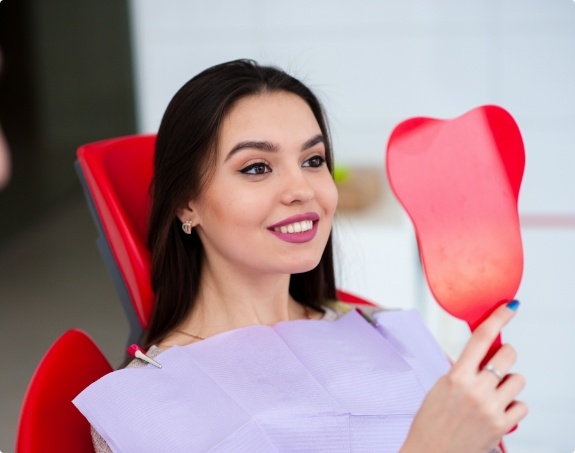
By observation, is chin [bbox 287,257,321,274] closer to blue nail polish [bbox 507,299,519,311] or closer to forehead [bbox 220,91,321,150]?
forehead [bbox 220,91,321,150]

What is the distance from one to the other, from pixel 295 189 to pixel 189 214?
255 mm

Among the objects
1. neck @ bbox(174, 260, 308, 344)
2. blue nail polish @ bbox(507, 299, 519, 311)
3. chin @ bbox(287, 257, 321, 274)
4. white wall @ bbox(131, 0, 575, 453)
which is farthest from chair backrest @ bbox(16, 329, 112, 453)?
white wall @ bbox(131, 0, 575, 453)

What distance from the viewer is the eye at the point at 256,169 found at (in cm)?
146

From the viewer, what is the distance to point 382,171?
4.32 metres

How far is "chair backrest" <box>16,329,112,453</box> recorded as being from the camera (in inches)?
53.7

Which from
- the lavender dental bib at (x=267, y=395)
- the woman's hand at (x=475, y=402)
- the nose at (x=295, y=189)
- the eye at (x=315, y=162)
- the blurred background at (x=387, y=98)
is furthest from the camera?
the blurred background at (x=387, y=98)

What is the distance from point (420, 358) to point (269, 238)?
0.41 meters

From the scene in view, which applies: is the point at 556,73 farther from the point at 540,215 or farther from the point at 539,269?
the point at 539,269

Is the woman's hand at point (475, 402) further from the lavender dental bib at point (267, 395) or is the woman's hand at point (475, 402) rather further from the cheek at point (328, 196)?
the cheek at point (328, 196)

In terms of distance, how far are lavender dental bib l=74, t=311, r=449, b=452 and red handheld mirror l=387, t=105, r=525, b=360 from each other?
34 centimetres

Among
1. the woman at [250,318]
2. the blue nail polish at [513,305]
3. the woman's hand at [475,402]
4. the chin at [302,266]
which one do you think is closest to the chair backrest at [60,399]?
the woman at [250,318]

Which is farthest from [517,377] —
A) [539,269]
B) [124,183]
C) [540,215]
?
[540,215]

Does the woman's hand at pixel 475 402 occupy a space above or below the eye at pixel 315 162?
below

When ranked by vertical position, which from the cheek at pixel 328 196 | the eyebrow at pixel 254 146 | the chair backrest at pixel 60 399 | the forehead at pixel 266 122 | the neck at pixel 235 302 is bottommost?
the chair backrest at pixel 60 399
